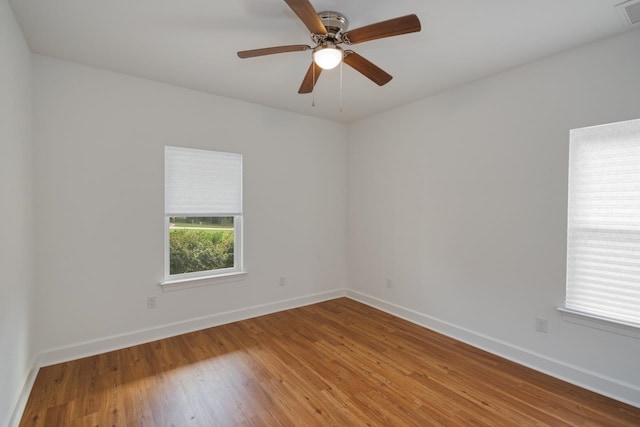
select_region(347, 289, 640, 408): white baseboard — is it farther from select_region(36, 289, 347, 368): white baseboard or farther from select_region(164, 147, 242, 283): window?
select_region(164, 147, 242, 283): window

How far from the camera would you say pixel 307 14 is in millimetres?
1616

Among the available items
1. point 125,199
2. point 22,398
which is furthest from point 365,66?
point 22,398

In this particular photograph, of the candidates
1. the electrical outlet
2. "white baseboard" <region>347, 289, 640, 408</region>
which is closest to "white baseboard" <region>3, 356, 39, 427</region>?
"white baseboard" <region>347, 289, 640, 408</region>

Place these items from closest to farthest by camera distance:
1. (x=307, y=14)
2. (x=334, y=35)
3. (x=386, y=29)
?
(x=307, y=14)
(x=386, y=29)
(x=334, y=35)

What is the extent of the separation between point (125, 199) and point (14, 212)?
0.97 m

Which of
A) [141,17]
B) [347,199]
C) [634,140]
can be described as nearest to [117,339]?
[141,17]

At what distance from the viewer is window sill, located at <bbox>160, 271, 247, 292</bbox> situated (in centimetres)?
322

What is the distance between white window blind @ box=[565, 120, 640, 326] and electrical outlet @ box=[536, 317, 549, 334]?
0.77ft

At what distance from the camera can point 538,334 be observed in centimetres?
262

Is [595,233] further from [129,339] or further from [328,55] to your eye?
[129,339]

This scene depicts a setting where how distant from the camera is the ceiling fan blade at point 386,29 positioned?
164 cm

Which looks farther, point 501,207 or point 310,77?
point 501,207

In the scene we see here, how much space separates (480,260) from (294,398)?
86.0 inches

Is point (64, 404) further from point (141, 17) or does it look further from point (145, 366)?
point (141, 17)
